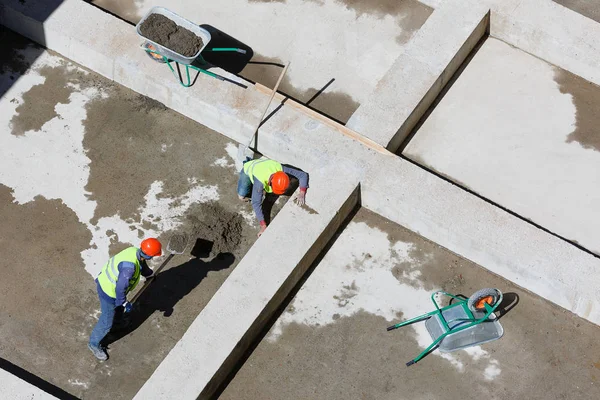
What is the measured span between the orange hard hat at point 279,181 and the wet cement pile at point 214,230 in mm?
747

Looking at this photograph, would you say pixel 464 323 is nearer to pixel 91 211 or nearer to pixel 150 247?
pixel 150 247

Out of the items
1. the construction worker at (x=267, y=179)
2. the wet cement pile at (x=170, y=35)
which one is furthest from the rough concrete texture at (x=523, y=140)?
the wet cement pile at (x=170, y=35)

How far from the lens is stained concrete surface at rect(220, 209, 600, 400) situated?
9258 mm

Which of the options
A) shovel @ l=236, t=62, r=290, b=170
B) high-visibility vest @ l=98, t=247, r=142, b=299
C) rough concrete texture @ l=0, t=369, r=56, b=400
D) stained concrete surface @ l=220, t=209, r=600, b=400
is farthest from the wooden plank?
rough concrete texture @ l=0, t=369, r=56, b=400

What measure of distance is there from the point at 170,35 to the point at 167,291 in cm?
317

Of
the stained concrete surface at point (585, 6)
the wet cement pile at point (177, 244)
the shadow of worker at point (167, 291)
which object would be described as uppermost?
the stained concrete surface at point (585, 6)

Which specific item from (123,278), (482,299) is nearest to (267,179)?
(123,278)

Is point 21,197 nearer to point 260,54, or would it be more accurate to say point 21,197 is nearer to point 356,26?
point 260,54

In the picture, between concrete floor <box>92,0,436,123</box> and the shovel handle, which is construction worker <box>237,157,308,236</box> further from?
concrete floor <box>92,0,436,123</box>

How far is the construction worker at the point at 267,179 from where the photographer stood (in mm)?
9758

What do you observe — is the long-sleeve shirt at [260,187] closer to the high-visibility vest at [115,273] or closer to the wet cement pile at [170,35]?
the high-visibility vest at [115,273]

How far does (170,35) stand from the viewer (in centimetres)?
1088

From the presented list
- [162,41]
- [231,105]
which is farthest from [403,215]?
[162,41]

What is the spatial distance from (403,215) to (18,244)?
14.0 ft
